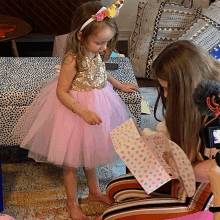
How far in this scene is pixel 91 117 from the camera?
4.65 feet

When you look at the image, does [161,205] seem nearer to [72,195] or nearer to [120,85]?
[72,195]

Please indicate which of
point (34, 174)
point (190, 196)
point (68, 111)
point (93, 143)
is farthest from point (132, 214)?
point (34, 174)

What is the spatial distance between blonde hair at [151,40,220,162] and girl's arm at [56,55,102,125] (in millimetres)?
358

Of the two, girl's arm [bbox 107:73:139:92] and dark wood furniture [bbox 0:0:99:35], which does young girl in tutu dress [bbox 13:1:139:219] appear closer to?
girl's arm [bbox 107:73:139:92]

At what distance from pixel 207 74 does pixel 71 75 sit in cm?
53

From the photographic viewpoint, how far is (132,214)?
1.17 m

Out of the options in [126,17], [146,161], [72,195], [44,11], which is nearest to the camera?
[146,161]

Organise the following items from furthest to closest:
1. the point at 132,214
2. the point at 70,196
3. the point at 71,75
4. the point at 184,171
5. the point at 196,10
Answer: the point at 196,10, the point at 70,196, the point at 71,75, the point at 132,214, the point at 184,171

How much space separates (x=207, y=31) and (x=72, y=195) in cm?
139

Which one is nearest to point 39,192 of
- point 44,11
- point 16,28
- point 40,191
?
point 40,191

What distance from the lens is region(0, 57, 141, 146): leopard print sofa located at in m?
1.63

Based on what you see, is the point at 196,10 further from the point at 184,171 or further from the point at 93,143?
the point at 184,171

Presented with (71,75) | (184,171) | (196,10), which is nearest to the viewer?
(184,171)

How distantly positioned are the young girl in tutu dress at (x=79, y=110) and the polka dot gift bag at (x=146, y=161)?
1.10 ft
